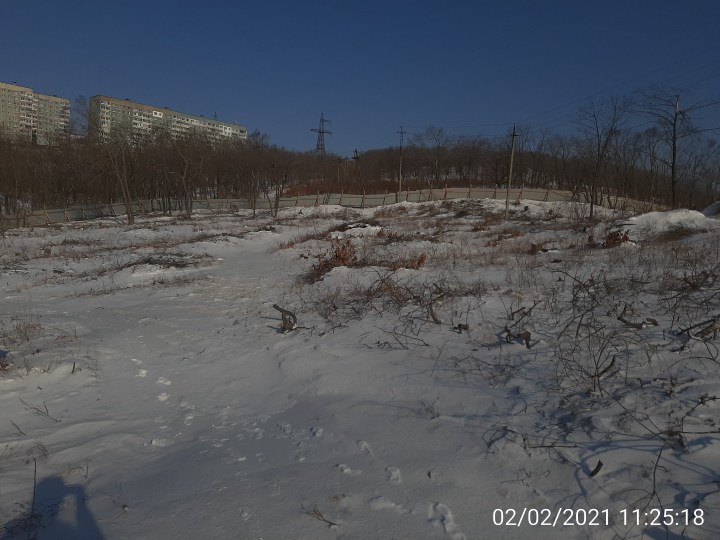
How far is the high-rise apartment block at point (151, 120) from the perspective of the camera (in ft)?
196

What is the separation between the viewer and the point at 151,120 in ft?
302

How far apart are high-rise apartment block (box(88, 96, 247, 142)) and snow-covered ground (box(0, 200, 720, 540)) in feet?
140

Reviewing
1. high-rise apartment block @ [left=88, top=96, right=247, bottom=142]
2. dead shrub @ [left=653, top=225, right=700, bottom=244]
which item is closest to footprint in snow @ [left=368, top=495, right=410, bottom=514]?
dead shrub @ [left=653, top=225, right=700, bottom=244]

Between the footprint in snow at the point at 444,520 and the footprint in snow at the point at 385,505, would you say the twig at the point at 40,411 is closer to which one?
the footprint in snow at the point at 385,505

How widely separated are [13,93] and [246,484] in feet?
386

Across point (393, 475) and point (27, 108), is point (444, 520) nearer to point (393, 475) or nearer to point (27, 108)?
point (393, 475)

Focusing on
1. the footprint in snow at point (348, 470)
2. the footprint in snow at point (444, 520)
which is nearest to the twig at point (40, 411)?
the footprint in snow at point (348, 470)

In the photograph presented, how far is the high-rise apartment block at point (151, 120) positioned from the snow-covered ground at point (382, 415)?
Answer: 1685 inches

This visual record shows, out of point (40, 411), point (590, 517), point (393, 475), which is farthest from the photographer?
point (40, 411)

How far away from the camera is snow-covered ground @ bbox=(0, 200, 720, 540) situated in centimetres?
255

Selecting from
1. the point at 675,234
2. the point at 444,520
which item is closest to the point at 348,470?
the point at 444,520

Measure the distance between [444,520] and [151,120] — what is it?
10563cm

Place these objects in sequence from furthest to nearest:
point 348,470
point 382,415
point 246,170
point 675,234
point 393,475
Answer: point 246,170, point 675,234, point 382,415, point 348,470, point 393,475

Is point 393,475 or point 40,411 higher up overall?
point 393,475
